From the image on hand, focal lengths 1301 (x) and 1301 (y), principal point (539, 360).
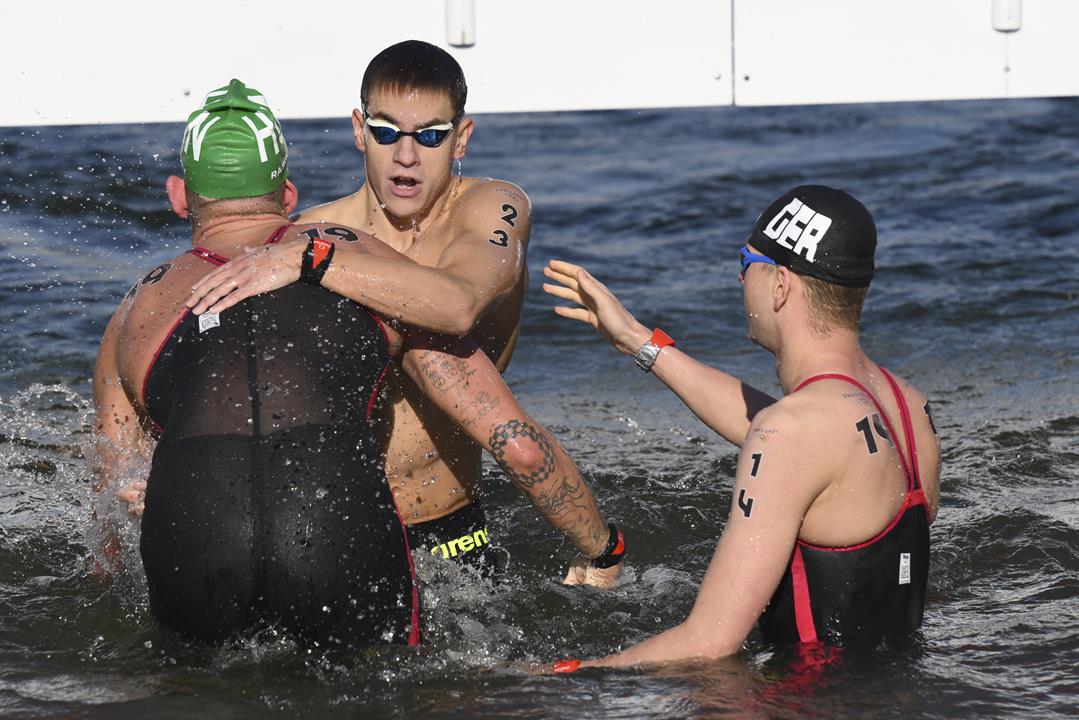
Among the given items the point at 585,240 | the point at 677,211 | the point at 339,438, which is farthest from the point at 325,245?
the point at 677,211

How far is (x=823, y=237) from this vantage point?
392 cm

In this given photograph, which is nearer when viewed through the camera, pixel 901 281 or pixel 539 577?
pixel 539 577

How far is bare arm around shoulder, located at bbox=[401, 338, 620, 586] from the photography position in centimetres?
466

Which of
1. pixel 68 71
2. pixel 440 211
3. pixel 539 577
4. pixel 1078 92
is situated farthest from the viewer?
pixel 1078 92

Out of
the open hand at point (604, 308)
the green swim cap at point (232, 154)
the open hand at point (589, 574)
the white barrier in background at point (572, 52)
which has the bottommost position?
the open hand at point (589, 574)

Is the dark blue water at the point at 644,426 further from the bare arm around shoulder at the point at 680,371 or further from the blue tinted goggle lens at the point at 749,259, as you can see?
the blue tinted goggle lens at the point at 749,259

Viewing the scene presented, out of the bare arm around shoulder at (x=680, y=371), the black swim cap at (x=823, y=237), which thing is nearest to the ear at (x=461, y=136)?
the bare arm around shoulder at (x=680, y=371)

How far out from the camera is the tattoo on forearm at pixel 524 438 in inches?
185

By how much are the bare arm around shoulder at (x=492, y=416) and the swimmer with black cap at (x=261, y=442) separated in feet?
0.95

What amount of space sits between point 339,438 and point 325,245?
623 mm

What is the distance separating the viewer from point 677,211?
14.6 m

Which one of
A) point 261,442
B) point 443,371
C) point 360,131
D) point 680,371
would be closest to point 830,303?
point 680,371

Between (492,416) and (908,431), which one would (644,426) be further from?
(908,431)

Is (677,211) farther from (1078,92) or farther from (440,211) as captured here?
(440,211)
